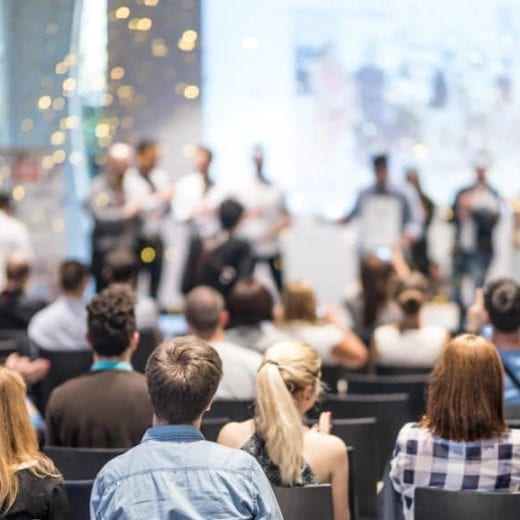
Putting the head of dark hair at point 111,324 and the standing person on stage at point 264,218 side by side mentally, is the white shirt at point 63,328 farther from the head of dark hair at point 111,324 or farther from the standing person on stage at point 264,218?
the standing person on stage at point 264,218

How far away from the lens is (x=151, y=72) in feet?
39.2

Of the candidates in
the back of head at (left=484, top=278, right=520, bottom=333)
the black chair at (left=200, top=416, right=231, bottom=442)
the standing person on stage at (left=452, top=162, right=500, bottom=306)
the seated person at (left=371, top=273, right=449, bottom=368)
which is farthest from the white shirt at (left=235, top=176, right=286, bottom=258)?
the black chair at (left=200, top=416, right=231, bottom=442)

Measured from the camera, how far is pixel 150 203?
10.8 meters

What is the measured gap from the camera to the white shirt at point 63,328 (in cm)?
679

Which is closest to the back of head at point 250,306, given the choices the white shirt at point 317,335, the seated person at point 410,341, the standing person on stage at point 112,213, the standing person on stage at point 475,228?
the white shirt at point 317,335

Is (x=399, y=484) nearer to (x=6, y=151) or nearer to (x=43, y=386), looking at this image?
(x=43, y=386)

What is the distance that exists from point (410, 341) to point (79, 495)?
3225 mm

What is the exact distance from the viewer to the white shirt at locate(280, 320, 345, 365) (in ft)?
22.3

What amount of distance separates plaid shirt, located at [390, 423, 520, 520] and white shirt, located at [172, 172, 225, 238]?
287 inches

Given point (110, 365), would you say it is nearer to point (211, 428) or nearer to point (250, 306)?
point (211, 428)

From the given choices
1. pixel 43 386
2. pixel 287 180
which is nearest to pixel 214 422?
pixel 43 386

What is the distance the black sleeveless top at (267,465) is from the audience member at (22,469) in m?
0.61

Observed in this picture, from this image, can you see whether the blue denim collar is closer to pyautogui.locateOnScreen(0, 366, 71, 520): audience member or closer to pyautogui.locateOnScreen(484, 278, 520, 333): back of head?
pyautogui.locateOnScreen(0, 366, 71, 520): audience member

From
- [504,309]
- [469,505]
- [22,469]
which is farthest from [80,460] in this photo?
[504,309]
